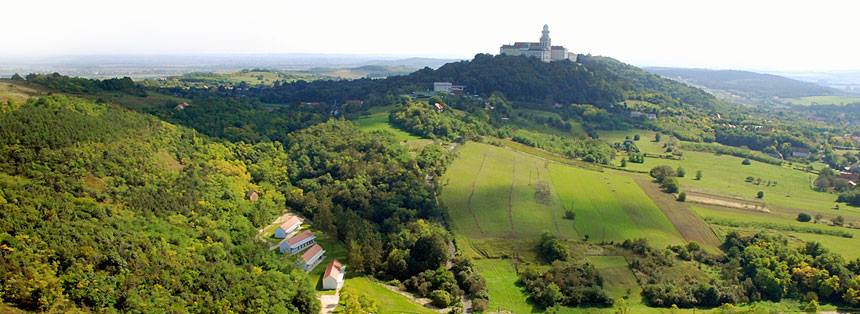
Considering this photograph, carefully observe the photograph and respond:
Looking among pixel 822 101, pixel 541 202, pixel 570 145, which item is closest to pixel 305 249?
pixel 541 202

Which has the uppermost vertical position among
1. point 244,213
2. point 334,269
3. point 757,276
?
point 244,213

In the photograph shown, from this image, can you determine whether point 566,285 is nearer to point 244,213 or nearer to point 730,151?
point 244,213

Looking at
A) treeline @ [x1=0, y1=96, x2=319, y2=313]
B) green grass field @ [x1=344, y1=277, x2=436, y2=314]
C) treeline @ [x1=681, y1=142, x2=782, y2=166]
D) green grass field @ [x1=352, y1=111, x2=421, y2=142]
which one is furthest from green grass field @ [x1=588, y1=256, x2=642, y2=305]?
treeline @ [x1=681, y1=142, x2=782, y2=166]

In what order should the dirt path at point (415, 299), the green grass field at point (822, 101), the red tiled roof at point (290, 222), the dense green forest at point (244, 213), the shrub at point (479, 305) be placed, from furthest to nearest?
the green grass field at point (822, 101)
the red tiled roof at point (290, 222)
the dirt path at point (415, 299)
the shrub at point (479, 305)
the dense green forest at point (244, 213)

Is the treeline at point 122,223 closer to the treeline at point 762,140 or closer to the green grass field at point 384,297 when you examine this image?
the green grass field at point 384,297

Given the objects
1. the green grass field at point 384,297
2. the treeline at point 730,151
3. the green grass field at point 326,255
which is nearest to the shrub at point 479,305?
the green grass field at point 384,297

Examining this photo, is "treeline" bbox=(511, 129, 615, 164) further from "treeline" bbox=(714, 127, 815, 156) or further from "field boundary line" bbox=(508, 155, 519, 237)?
"treeline" bbox=(714, 127, 815, 156)
